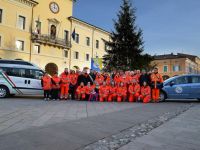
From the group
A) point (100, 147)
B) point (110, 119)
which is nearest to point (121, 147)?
point (100, 147)

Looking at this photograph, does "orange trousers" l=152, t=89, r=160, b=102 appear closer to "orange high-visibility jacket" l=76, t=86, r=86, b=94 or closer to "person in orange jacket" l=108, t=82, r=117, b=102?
"person in orange jacket" l=108, t=82, r=117, b=102

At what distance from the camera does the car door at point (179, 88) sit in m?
15.8

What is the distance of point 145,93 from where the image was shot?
1570cm

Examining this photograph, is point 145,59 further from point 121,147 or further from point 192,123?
point 121,147

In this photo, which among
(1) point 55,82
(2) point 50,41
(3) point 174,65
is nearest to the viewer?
(1) point 55,82

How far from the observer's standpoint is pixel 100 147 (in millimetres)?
5000

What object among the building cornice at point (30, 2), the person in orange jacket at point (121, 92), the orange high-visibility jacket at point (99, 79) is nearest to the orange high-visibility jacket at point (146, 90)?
the person in orange jacket at point (121, 92)

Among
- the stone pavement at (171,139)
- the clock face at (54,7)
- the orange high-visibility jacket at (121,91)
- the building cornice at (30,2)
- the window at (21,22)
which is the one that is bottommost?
the stone pavement at (171,139)

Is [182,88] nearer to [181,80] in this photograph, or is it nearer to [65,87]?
[181,80]

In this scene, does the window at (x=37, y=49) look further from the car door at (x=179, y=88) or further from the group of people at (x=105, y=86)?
the car door at (x=179, y=88)

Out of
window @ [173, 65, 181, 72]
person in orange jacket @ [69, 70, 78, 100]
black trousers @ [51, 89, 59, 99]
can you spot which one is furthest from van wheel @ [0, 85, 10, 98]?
window @ [173, 65, 181, 72]

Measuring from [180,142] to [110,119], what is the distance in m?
3.02

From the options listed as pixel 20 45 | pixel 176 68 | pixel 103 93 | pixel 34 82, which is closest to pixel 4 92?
pixel 34 82

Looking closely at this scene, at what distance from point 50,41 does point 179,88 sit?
28.6 meters
